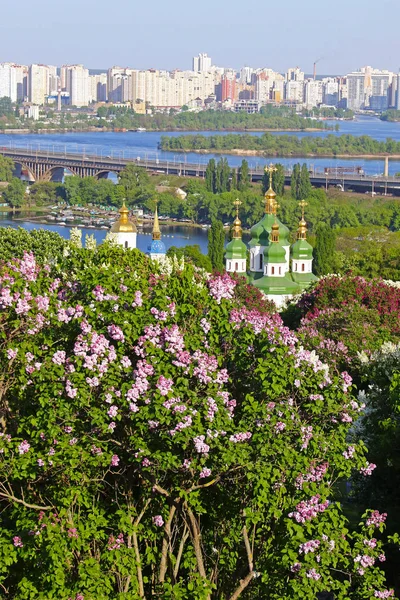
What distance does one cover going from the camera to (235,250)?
14.7m

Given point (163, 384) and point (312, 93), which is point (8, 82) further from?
point (163, 384)

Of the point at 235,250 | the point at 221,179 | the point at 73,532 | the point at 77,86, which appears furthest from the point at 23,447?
the point at 77,86

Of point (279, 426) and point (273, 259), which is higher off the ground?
point (279, 426)

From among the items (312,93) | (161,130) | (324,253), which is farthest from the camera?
(312,93)

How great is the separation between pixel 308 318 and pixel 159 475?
5641 mm

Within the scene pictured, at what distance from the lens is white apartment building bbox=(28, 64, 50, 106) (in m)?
96.3

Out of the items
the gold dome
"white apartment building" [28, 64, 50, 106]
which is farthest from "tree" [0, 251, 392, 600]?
A: "white apartment building" [28, 64, 50, 106]

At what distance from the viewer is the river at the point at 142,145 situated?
52.5 m

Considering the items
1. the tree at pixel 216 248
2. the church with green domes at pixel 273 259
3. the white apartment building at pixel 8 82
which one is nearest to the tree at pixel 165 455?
the church with green domes at pixel 273 259

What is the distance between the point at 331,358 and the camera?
333 inches

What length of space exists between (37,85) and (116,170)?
5713 centimetres

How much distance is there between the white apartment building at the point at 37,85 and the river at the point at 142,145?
20.7m

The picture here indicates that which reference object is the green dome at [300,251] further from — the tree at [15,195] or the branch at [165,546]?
the tree at [15,195]

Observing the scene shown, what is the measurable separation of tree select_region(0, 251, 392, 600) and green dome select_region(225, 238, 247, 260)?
987cm
